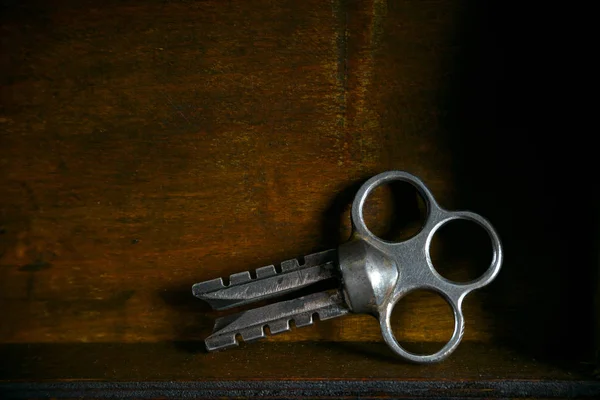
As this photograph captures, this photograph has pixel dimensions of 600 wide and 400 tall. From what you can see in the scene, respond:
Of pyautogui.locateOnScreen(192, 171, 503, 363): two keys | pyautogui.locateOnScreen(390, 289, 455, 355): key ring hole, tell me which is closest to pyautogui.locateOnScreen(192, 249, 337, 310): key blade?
pyautogui.locateOnScreen(192, 171, 503, 363): two keys

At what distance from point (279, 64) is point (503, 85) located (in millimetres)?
239

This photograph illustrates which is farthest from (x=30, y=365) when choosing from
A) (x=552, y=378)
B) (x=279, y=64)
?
(x=552, y=378)

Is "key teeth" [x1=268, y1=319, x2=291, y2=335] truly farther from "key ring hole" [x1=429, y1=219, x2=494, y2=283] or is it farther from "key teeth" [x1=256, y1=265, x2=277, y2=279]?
"key ring hole" [x1=429, y1=219, x2=494, y2=283]

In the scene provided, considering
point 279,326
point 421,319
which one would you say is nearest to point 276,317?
point 279,326

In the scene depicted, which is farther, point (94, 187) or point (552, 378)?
point (94, 187)

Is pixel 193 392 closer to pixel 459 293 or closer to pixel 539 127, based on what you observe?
pixel 459 293

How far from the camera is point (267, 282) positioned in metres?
0.63

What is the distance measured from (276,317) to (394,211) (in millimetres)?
171

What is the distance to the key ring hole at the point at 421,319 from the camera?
67cm

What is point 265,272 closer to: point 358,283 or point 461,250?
point 358,283

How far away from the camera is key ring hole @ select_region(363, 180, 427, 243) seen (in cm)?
66

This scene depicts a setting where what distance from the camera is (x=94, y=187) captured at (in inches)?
27.4

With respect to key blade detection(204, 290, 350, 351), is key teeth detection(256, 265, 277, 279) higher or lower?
higher

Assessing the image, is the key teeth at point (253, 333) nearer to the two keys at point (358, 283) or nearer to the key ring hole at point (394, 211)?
the two keys at point (358, 283)
